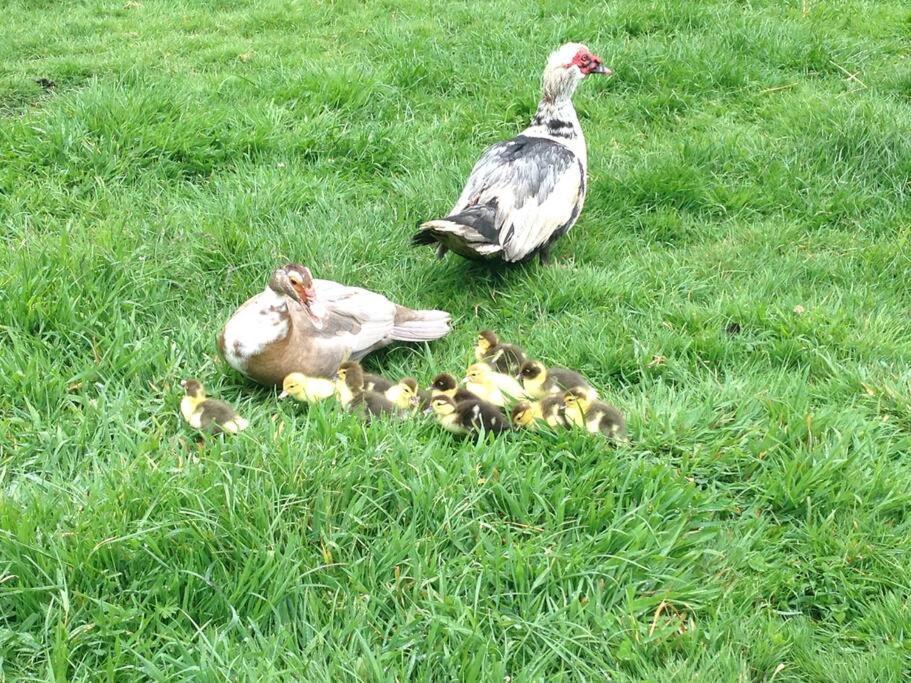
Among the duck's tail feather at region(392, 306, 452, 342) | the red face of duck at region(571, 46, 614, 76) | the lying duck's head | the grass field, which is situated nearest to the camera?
the grass field

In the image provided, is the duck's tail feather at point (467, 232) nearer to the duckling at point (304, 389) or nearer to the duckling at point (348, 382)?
the duckling at point (348, 382)

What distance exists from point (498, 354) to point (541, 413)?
52 centimetres

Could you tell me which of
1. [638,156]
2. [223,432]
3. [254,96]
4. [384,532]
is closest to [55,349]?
[223,432]

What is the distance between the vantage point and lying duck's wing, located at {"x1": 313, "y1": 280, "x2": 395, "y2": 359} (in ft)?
11.3

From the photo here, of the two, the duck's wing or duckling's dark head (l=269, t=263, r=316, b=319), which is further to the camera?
the duck's wing

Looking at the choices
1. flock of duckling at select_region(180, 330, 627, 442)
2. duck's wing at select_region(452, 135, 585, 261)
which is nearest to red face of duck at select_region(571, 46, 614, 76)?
duck's wing at select_region(452, 135, 585, 261)

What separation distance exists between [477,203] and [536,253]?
0.40 meters

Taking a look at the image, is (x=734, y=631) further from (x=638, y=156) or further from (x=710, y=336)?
(x=638, y=156)

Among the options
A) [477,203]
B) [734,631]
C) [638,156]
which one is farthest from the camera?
[638,156]

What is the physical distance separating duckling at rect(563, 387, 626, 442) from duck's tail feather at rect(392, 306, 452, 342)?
941 millimetres

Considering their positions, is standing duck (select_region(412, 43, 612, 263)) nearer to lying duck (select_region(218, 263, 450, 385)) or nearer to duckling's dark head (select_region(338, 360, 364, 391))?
lying duck (select_region(218, 263, 450, 385))

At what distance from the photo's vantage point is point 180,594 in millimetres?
2123

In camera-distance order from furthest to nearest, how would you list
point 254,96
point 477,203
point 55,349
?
point 254,96
point 477,203
point 55,349

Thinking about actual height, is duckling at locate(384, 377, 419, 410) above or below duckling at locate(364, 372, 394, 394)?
above
